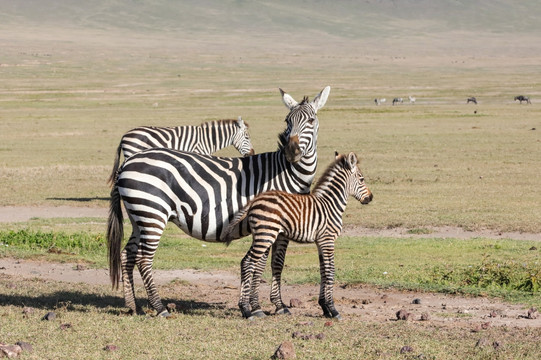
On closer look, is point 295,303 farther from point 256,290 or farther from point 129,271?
point 129,271

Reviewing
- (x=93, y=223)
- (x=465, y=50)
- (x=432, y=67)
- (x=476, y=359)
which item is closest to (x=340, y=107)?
(x=93, y=223)

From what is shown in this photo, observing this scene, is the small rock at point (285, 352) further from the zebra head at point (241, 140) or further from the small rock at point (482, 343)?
the zebra head at point (241, 140)

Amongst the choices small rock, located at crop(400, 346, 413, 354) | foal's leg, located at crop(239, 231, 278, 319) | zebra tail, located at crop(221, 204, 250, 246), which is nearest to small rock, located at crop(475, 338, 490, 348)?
small rock, located at crop(400, 346, 413, 354)

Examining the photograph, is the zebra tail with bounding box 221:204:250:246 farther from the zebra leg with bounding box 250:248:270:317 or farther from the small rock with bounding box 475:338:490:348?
the small rock with bounding box 475:338:490:348

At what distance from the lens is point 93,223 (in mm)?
17375

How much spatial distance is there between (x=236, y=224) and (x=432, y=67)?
393 ft

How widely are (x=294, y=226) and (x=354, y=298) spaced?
1.92 m

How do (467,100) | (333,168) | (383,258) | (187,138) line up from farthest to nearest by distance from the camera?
(467,100) → (187,138) → (383,258) → (333,168)

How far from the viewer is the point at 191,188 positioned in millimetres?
9844

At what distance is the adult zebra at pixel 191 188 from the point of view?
965 centimetres

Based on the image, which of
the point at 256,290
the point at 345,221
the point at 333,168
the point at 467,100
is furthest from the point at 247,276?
the point at 467,100

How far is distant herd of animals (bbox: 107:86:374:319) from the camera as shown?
30.9 ft

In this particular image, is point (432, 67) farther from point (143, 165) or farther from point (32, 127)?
point (143, 165)

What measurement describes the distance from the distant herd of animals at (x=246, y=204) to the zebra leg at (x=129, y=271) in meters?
0.01
